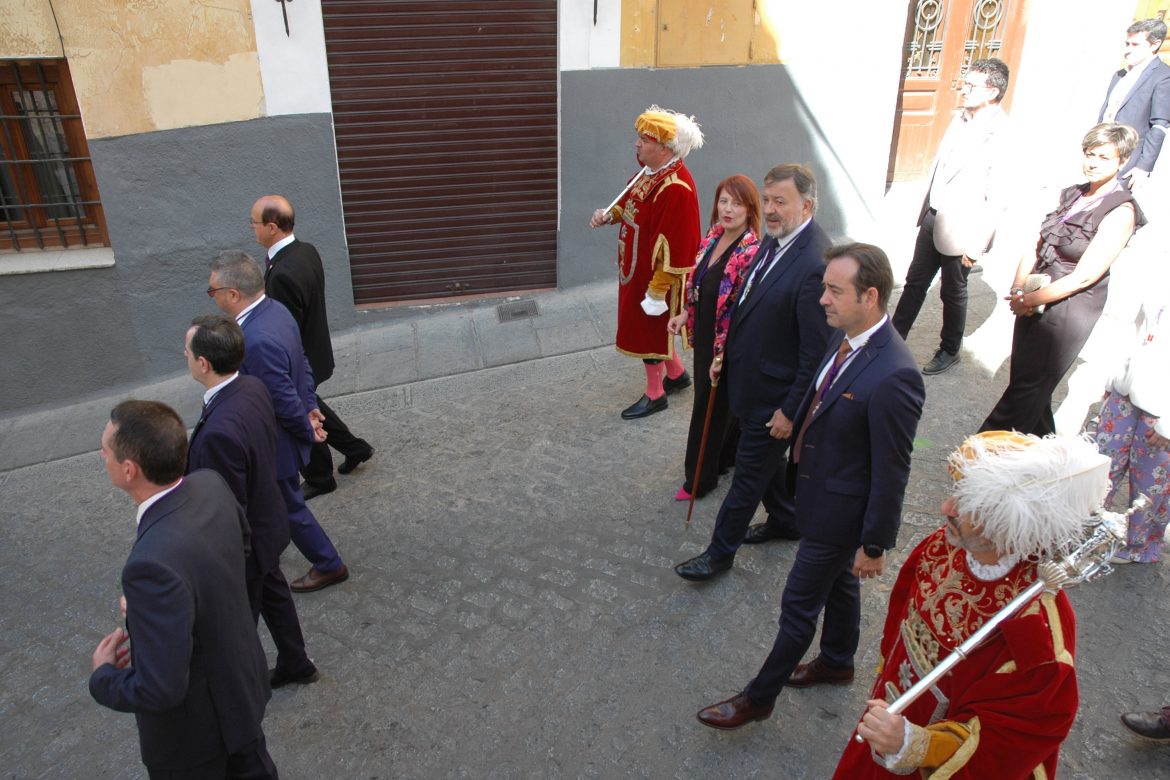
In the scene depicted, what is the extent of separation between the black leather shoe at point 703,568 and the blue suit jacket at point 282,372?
6.33 feet

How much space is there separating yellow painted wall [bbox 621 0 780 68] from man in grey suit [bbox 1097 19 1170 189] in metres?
2.87

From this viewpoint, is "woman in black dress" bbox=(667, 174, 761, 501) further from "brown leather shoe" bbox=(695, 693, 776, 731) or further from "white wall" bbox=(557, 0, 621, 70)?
"white wall" bbox=(557, 0, 621, 70)

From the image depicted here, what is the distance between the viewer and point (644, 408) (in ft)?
19.9

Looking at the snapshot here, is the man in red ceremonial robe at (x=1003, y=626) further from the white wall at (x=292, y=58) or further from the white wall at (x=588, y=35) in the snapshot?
the white wall at (x=292, y=58)

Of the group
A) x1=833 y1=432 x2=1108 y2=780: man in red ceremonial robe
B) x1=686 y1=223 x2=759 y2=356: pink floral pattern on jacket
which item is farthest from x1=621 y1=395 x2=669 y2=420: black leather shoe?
x1=833 y1=432 x2=1108 y2=780: man in red ceremonial robe

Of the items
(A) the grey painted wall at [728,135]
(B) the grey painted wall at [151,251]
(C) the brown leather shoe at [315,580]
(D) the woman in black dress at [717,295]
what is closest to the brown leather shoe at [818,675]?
(D) the woman in black dress at [717,295]

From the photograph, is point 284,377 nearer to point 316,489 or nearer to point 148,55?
point 316,489

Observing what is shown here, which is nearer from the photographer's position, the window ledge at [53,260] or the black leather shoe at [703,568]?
the black leather shoe at [703,568]

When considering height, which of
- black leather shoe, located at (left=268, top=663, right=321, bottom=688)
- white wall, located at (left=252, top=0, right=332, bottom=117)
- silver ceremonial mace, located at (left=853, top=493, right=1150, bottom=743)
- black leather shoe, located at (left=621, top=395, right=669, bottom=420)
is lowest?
black leather shoe, located at (left=268, top=663, right=321, bottom=688)

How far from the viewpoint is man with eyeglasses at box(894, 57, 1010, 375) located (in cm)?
559

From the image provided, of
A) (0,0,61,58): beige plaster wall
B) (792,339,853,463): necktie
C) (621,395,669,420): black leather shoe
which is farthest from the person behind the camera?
(621,395,669,420): black leather shoe

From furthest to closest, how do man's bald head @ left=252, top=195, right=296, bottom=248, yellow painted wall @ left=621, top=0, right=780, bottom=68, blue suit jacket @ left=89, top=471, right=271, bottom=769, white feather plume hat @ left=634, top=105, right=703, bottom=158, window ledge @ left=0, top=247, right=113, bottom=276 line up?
yellow painted wall @ left=621, top=0, right=780, bottom=68 → window ledge @ left=0, top=247, right=113, bottom=276 → white feather plume hat @ left=634, top=105, right=703, bottom=158 → man's bald head @ left=252, top=195, right=296, bottom=248 → blue suit jacket @ left=89, top=471, right=271, bottom=769

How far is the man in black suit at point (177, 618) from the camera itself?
7.74ft

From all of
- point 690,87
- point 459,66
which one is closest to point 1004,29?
point 690,87
